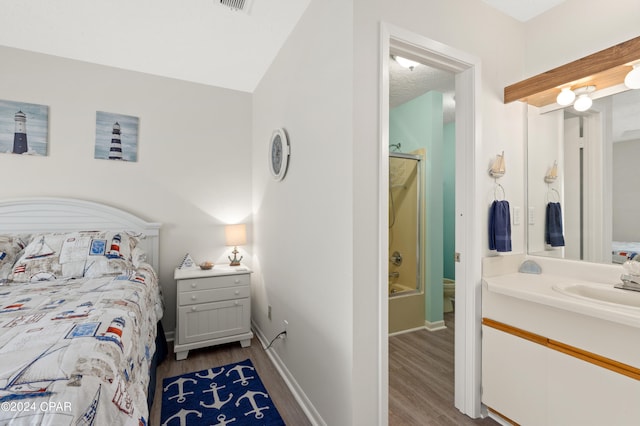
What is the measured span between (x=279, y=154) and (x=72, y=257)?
5.53ft

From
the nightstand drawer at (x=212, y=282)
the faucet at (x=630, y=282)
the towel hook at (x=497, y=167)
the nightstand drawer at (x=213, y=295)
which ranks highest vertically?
the towel hook at (x=497, y=167)

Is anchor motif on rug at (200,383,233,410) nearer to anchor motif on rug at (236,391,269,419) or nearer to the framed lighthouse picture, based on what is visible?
anchor motif on rug at (236,391,269,419)

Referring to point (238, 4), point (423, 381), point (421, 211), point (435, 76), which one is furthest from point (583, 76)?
point (423, 381)

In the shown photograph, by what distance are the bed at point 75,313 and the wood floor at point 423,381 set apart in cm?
149

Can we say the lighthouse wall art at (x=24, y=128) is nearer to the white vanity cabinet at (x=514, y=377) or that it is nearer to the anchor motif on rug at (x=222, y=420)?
the anchor motif on rug at (x=222, y=420)

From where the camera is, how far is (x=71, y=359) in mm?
965

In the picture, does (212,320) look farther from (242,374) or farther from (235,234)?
(235,234)

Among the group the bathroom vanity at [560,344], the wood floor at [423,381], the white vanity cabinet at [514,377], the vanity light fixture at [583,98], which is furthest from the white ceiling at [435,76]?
the wood floor at [423,381]

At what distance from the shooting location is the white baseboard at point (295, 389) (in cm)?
170

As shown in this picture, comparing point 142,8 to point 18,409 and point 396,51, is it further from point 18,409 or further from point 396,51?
point 18,409

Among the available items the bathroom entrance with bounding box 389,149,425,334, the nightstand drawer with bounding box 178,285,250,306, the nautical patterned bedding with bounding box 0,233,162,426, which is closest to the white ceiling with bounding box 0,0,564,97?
the bathroom entrance with bounding box 389,149,425,334

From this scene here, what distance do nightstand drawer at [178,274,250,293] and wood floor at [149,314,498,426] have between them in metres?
0.60

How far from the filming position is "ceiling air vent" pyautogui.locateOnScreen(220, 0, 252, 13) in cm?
181

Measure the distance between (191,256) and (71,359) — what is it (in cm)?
201
